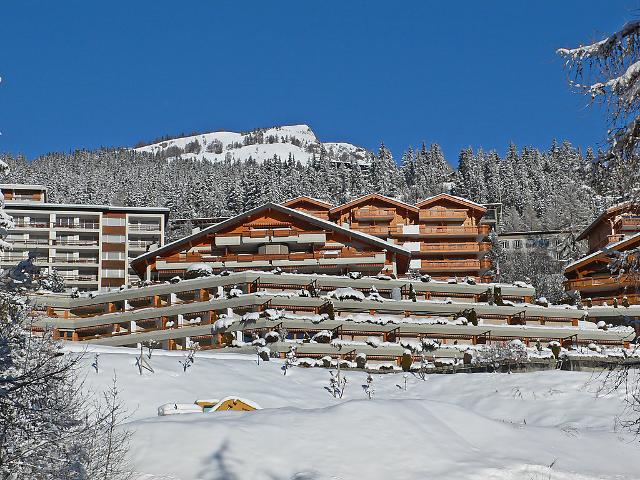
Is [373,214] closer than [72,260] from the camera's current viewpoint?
Yes

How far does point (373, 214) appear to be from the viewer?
303ft

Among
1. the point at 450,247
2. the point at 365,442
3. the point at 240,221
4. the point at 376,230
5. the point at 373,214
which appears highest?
the point at 373,214

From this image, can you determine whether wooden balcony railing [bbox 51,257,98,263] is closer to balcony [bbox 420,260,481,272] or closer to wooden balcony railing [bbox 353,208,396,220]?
wooden balcony railing [bbox 353,208,396,220]

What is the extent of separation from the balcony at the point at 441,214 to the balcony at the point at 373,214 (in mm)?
3446

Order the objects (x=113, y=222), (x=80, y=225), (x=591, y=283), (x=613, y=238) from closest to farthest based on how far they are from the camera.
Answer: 1. (x=591, y=283)
2. (x=613, y=238)
3. (x=80, y=225)
4. (x=113, y=222)

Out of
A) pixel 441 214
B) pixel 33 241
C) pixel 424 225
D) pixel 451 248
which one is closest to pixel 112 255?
pixel 33 241

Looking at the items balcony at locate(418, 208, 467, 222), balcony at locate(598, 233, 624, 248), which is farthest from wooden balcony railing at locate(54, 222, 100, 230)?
balcony at locate(598, 233, 624, 248)

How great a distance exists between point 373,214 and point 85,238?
116 ft

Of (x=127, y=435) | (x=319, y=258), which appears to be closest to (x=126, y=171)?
(x=319, y=258)

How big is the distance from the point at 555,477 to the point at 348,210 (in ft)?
241

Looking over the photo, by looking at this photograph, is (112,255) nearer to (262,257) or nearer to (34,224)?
(34,224)

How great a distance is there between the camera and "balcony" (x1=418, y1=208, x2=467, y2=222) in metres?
93.6

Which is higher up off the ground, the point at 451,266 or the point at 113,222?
the point at 113,222

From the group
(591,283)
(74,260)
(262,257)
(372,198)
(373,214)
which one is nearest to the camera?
(262,257)
